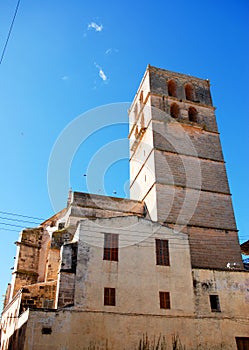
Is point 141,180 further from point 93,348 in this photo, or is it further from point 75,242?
point 93,348

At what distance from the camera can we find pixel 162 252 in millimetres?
17797

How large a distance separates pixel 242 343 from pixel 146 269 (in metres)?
6.11

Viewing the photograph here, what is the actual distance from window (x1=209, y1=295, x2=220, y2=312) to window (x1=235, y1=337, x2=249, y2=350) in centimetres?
166

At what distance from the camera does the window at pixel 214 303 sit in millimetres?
16922

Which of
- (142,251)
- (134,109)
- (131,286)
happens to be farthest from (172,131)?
(131,286)

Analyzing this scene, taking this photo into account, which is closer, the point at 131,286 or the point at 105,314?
the point at 105,314

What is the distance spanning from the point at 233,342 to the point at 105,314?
22.3 ft

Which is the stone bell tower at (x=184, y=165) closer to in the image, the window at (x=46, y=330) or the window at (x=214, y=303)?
the window at (x=214, y=303)

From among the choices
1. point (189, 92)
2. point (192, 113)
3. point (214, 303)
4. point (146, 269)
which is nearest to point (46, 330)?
point (146, 269)

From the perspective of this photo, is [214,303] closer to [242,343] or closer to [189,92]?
[242,343]

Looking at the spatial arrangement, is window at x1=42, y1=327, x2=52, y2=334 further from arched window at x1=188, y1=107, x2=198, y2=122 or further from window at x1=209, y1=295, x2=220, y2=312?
arched window at x1=188, y1=107, x2=198, y2=122

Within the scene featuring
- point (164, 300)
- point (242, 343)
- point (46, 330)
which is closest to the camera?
point (46, 330)

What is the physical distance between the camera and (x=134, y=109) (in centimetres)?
3425

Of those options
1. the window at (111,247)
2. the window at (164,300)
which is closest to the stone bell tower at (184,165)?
the window at (164,300)
